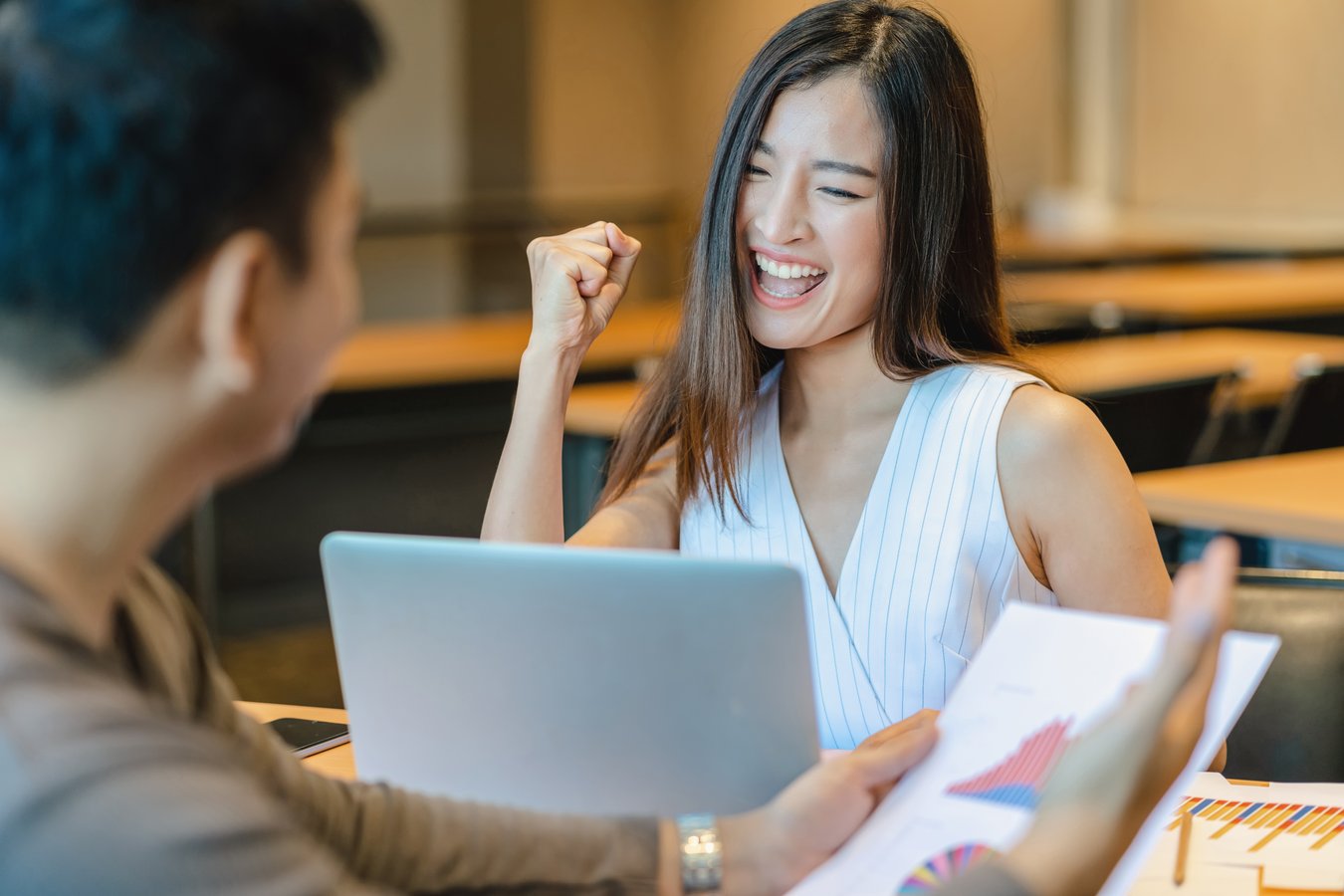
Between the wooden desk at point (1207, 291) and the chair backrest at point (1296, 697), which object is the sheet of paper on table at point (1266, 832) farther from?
the wooden desk at point (1207, 291)

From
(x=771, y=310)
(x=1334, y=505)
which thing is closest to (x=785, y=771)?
(x=771, y=310)

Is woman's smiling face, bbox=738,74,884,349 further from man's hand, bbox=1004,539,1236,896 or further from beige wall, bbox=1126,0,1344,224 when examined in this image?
beige wall, bbox=1126,0,1344,224

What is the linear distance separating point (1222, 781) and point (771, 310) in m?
0.65

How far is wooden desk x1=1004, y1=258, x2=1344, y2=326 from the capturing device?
17.6 ft

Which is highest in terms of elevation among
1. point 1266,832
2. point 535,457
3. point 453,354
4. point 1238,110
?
point 1238,110

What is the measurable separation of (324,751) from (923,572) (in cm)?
63

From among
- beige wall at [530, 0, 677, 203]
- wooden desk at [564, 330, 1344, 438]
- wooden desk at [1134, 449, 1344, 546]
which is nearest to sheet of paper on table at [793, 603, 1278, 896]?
wooden desk at [1134, 449, 1344, 546]

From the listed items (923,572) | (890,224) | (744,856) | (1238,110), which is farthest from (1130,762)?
(1238,110)

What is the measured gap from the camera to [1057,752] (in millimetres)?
929

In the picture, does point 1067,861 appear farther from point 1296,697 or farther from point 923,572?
point 1296,697

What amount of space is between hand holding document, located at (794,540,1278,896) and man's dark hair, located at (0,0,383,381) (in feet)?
1.69

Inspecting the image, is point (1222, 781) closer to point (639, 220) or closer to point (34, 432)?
point (34, 432)

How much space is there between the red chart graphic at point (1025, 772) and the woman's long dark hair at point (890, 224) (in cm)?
72

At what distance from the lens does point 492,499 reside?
170 centimetres
